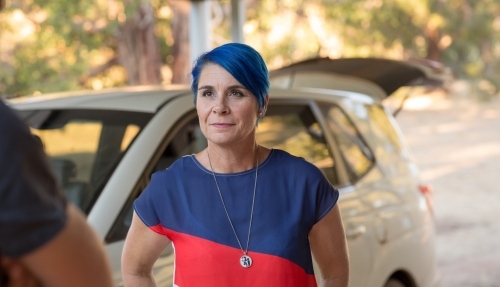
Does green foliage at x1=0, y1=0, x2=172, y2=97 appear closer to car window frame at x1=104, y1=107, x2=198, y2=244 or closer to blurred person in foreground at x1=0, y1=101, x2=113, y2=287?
car window frame at x1=104, y1=107, x2=198, y2=244

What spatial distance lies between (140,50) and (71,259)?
13.8 m

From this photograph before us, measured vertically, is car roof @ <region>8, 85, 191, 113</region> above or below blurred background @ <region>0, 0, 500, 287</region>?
above

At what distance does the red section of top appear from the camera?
2398 mm

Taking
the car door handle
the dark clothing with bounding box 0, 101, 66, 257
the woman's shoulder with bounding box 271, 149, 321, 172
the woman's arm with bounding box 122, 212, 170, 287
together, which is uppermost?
the dark clothing with bounding box 0, 101, 66, 257

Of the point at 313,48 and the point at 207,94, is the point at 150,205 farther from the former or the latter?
the point at 313,48

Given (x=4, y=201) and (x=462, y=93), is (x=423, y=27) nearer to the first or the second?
(x=462, y=93)

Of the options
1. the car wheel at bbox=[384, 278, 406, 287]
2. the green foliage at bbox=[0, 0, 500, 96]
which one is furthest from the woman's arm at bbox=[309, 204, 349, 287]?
the green foliage at bbox=[0, 0, 500, 96]

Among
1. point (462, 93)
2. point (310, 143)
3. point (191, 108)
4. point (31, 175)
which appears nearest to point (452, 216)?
point (310, 143)

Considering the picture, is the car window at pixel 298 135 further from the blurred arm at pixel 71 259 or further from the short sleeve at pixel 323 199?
A: the blurred arm at pixel 71 259

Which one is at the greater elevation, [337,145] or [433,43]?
[337,145]

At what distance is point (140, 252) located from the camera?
2543mm

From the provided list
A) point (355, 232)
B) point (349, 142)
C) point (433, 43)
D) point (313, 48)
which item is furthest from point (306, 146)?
point (433, 43)

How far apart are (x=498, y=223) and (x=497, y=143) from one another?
36.0 ft

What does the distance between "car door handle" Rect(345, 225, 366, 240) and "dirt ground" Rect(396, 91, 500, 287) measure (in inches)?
209
